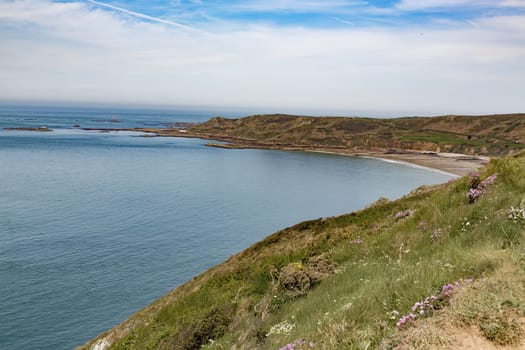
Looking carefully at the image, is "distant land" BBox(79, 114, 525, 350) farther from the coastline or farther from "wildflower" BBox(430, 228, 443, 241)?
the coastline

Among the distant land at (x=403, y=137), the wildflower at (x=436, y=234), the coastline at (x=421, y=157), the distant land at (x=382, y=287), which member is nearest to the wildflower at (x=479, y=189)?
the distant land at (x=382, y=287)

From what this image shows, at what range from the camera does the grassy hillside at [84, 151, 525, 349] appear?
545 cm

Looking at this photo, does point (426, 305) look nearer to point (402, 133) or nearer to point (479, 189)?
point (479, 189)

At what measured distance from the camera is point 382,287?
7676 mm

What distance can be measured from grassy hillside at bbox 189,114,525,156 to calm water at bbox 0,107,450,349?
4259 cm

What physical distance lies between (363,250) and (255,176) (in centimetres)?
7186

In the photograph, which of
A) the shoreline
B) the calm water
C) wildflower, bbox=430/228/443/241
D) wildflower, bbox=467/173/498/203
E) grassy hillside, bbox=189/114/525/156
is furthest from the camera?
grassy hillside, bbox=189/114/525/156

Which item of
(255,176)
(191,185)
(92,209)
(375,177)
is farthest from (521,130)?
(92,209)

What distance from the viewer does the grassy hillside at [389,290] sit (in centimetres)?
545

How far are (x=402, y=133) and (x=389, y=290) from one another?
534 feet

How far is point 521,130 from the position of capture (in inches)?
5802

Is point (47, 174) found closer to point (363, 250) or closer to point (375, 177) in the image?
point (375, 177)

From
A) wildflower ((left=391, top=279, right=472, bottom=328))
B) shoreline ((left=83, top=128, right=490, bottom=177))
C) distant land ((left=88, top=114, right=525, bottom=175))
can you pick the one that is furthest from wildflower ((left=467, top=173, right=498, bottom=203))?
distant land ((left=88, top=114, right=525, bottom=175))

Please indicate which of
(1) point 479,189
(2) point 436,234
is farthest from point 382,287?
(1) point 479,189
